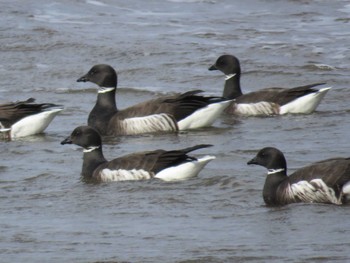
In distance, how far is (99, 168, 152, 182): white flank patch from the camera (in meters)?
13.6

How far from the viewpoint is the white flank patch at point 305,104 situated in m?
17.9

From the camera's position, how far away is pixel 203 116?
17.2 metres

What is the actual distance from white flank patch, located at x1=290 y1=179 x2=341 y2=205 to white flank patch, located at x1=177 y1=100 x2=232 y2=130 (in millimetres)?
5105

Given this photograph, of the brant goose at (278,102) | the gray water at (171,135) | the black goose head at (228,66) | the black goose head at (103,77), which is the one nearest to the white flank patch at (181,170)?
the gray water at (171,135)

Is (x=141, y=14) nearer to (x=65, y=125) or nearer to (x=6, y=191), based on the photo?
(x=65, y=125)

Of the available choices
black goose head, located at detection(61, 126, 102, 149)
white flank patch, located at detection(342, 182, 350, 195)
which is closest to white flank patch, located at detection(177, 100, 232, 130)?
black goose head, located at detection(61, 126, 102, 149)

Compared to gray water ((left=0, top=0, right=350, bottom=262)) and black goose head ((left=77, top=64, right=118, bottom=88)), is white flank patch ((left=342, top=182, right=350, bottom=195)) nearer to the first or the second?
gray water ((left=0, top=0, right=350, bottom=262))

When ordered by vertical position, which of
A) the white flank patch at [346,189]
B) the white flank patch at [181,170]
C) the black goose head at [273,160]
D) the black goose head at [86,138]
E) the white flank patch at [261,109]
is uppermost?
the black goose head at [273,160]

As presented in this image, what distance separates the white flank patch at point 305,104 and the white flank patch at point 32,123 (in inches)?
134

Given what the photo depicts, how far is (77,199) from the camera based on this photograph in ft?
42.4

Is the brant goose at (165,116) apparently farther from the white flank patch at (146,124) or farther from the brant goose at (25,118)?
the brant goose at (25,118)

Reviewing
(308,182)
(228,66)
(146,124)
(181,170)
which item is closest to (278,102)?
(228,66)

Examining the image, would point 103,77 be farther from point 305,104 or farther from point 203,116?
point 305,104

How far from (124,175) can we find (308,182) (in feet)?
7.75
